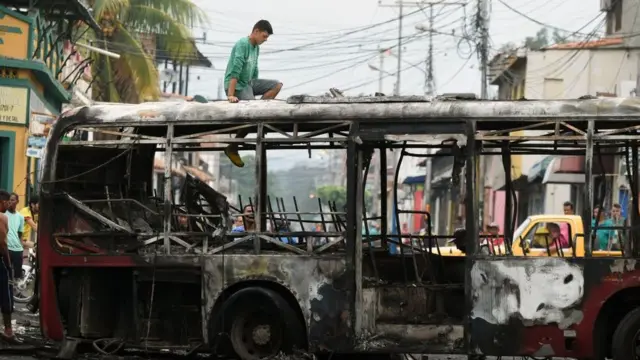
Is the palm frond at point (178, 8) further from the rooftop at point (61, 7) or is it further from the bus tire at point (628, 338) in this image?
the bus tire at point (628, 338)

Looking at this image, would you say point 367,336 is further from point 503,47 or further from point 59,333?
point 503,47

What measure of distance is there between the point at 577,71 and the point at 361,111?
3004 cm

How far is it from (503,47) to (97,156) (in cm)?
3774

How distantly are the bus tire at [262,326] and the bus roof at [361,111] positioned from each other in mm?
1654

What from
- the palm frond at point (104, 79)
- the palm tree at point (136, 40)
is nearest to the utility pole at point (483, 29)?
the palm tree at point (136, 40)

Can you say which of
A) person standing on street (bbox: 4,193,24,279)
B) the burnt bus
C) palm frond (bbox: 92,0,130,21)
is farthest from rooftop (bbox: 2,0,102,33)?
the burnt bus

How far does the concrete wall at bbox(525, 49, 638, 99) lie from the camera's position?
3884 cm

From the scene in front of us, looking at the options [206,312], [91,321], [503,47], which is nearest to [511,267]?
[206,312]

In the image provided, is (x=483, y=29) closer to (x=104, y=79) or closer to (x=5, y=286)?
(x=104, y=79)

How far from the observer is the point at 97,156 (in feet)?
41.9

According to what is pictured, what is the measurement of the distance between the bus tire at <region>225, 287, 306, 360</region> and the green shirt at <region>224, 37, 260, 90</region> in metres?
2.47

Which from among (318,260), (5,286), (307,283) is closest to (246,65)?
(318,260)

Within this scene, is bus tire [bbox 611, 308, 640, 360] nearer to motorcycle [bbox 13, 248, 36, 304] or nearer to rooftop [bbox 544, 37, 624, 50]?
motorcycle [bbox 13, 248, 36, 304]

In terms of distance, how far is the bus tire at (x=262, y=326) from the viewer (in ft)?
37.6
